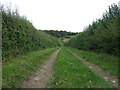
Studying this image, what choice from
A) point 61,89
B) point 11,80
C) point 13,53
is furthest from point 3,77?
point 13,53

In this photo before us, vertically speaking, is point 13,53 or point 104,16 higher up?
point 104,16

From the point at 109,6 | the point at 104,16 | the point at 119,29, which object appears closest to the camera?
the point at 119,29

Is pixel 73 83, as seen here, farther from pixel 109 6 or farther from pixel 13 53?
pixel 109 6

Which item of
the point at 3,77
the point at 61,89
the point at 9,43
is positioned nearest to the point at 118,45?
the point at 61,89

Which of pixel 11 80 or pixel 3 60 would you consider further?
pixel 3 60

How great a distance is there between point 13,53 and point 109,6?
11815mm

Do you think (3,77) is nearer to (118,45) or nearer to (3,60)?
(3,60)

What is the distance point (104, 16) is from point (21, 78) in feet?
44.0

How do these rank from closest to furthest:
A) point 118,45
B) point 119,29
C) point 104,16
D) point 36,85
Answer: point 36,85
point 119,29
point 118,45
point 104,16

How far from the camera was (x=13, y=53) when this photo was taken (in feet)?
34.4

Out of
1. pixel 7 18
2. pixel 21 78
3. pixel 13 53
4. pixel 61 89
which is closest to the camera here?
pixel 61 89

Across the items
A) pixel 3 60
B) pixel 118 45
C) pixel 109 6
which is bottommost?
pixel 3 60

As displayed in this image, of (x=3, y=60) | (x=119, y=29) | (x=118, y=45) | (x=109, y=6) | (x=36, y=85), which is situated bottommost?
(x=36, y=85)

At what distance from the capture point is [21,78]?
540 cm
